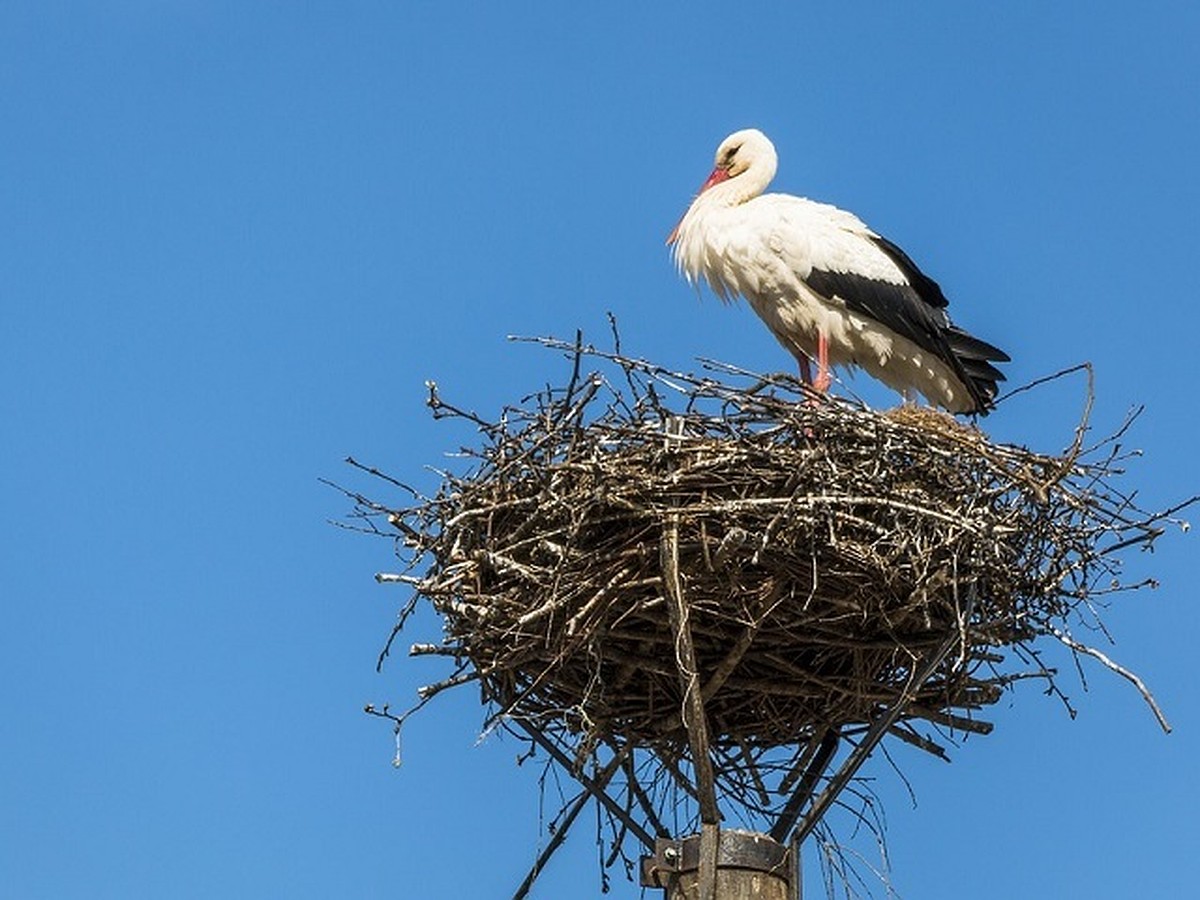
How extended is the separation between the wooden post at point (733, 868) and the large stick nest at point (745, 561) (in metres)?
0.57

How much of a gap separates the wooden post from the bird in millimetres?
3168

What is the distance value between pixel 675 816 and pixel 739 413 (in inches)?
46.8

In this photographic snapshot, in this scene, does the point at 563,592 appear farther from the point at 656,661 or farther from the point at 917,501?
the point at 917,501

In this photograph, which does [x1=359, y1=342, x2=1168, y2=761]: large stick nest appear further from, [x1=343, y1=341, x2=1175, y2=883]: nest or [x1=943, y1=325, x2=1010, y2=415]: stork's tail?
[x1=943, y1=325, x2=1010, y2=415]: stork's tail

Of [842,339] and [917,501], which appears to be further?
[842,339]

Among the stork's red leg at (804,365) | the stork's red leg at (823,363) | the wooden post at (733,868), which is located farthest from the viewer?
the stork's red leg at (804,365)

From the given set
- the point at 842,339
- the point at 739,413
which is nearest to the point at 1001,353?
the point at 842,339

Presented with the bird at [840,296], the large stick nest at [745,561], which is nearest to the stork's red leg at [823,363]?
the bird at [840,296]

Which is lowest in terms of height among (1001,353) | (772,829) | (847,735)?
(772,829)

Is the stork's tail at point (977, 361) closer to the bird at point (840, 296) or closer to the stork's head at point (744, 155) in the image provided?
the bird at point (840, 296)

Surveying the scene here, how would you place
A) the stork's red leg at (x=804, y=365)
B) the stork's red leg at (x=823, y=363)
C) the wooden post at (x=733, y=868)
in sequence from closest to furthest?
the wooden post at (x=733, y=868) → the stork's red leg at (x=823, y=363) → the stork's red leg at (x=804, y=365)

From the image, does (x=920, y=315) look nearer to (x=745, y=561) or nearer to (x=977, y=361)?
(x=977, y=361)

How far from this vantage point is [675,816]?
21.0 feet

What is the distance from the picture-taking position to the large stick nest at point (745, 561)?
6.21 meters
